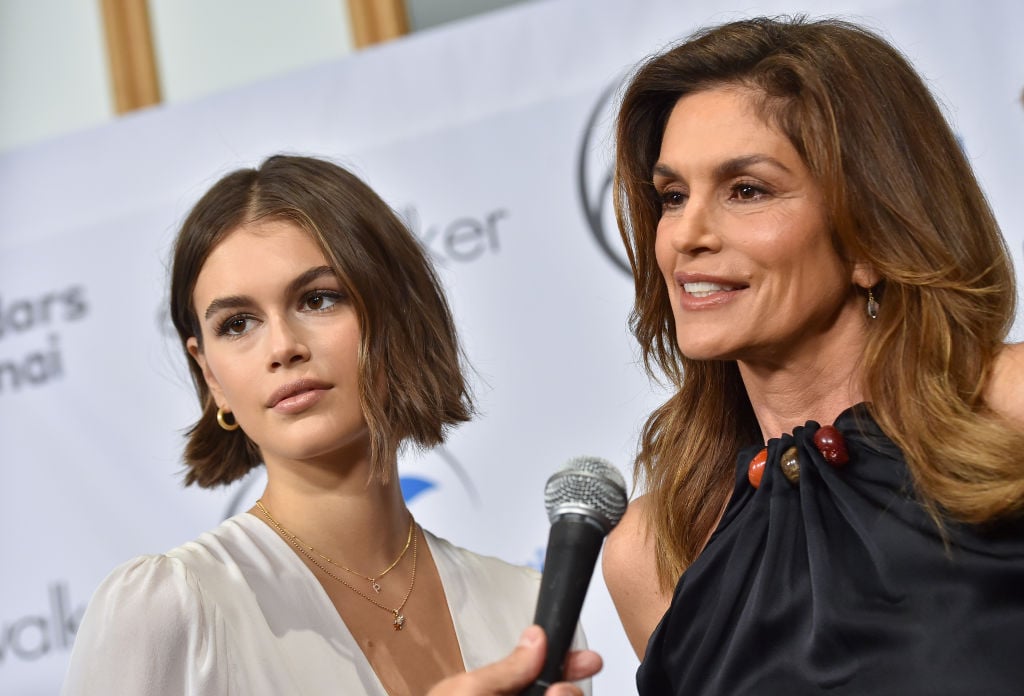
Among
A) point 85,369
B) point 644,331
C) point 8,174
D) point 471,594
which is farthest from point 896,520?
point 8,174

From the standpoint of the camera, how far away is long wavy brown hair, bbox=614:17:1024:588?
1997mm

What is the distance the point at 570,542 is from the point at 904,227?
887 millimetres

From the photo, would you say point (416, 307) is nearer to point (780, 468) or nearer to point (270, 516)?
point (270, 516)

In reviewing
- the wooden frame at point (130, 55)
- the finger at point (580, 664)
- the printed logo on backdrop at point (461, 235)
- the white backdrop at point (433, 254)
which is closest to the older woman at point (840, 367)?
the finger at point (580, 664)

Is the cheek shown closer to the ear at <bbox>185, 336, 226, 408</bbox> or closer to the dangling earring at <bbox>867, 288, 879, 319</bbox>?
the dangling earring at <bbox>867, 288, 879, 319</bbox>

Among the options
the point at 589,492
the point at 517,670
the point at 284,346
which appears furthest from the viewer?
the point at 284,346

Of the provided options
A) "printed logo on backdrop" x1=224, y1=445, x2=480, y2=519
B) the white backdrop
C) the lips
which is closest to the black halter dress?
the lips

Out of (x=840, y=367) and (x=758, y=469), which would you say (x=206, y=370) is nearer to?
(x=758, y=469)

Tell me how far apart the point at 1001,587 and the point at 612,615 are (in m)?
1.84

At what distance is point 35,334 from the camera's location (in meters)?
4.55

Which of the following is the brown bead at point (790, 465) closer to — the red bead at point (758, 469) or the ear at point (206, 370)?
the red bead at point (758, 469)

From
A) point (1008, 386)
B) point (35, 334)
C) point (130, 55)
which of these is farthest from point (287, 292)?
point (130, 55)

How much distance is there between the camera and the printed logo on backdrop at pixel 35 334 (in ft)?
14.8

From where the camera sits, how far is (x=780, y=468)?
2188 mm
